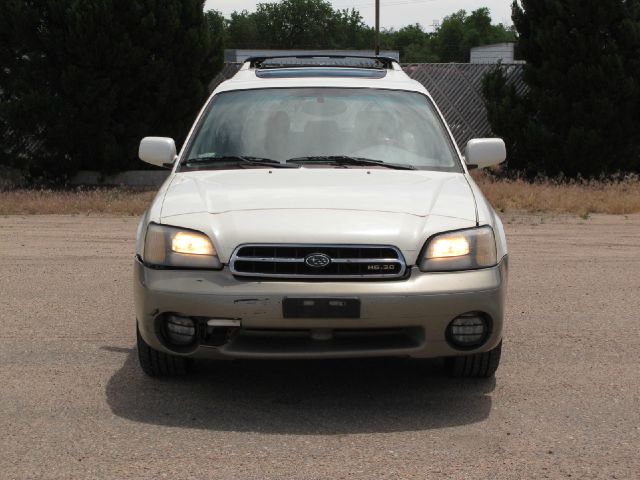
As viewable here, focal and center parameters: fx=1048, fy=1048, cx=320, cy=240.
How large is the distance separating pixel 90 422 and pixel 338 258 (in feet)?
4.59

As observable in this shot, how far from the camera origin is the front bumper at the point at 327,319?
4.88 metres

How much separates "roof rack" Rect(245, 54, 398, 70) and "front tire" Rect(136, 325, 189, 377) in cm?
277

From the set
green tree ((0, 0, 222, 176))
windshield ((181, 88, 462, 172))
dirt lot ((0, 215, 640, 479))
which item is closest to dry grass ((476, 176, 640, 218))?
green tree ((0, 0, 222, 176))

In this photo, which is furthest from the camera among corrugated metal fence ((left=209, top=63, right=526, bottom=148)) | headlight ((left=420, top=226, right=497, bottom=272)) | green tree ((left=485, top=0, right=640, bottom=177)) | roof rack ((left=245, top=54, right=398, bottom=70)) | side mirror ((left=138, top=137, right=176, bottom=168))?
corrugated metal fence ((left=209, top=63, right=526, bottom=148))

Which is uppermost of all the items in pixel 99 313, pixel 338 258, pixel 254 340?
pixel 338 258

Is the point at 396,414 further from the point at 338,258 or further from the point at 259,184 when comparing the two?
the point at 259,184

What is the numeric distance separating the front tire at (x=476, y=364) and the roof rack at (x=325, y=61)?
276 cm

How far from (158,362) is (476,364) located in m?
1.70

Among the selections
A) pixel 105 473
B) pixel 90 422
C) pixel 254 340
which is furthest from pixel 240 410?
pixel 105 473

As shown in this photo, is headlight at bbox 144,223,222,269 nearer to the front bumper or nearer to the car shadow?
the front bumper

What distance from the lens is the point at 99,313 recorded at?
7.61m

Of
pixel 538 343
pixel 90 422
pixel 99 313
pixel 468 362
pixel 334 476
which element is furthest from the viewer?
pixel 99 313

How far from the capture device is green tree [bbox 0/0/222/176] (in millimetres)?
18688

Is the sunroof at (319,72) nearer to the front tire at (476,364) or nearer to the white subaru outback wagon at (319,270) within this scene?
the white subaru outback wagon at (319,270)
